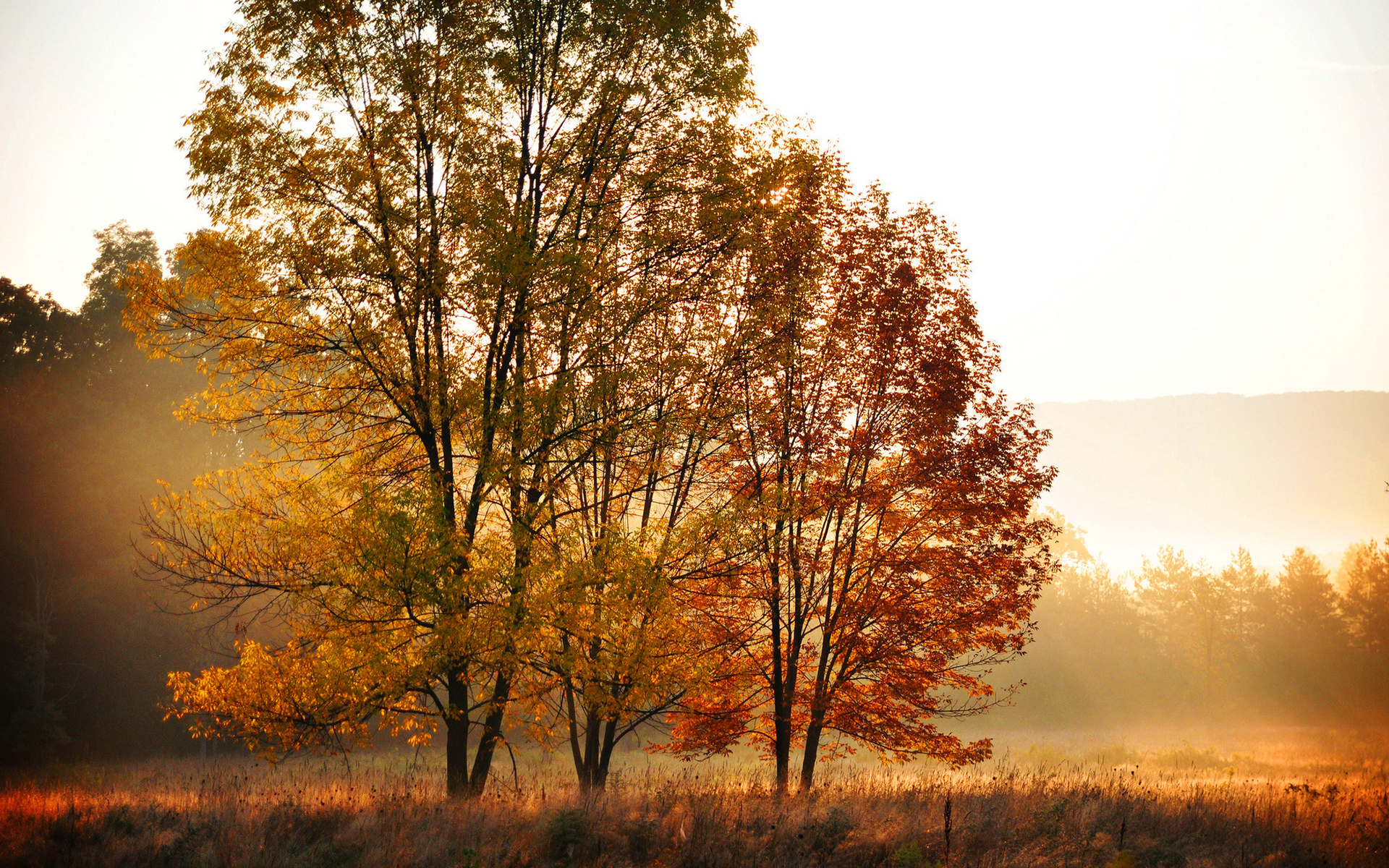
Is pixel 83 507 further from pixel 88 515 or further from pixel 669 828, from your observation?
pixel 669 828

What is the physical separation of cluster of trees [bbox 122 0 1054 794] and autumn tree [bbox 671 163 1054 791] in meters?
0.06

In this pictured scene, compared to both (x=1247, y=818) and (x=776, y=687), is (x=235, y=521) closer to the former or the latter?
(x=776, y=687)

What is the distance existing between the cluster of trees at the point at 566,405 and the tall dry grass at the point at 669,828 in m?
0.89

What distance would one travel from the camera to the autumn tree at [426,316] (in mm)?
7633

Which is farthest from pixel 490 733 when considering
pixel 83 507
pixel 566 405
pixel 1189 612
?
pixel 1189 612

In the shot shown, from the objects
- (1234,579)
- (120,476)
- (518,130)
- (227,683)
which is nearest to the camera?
(227,683)

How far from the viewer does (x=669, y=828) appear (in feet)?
24.8

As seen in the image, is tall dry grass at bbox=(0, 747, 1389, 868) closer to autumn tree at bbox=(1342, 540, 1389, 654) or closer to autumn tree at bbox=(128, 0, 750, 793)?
autumn tree at bbox=(128, 0, 750, 793)

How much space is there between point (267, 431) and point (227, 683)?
9.30ft

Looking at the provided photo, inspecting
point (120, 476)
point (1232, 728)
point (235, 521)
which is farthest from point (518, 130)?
point (1232, 728)

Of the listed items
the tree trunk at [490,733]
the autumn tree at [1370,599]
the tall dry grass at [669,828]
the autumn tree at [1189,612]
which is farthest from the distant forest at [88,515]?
the autumn tree at [1370,599]

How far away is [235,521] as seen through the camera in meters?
7.93

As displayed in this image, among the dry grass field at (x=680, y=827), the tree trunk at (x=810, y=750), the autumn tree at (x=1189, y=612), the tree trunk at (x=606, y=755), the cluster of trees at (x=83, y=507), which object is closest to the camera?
the dry grass field at (x=680, y=827)

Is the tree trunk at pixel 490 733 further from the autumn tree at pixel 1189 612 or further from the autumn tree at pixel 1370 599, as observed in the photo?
the autumn tree at pixel 1370 599
